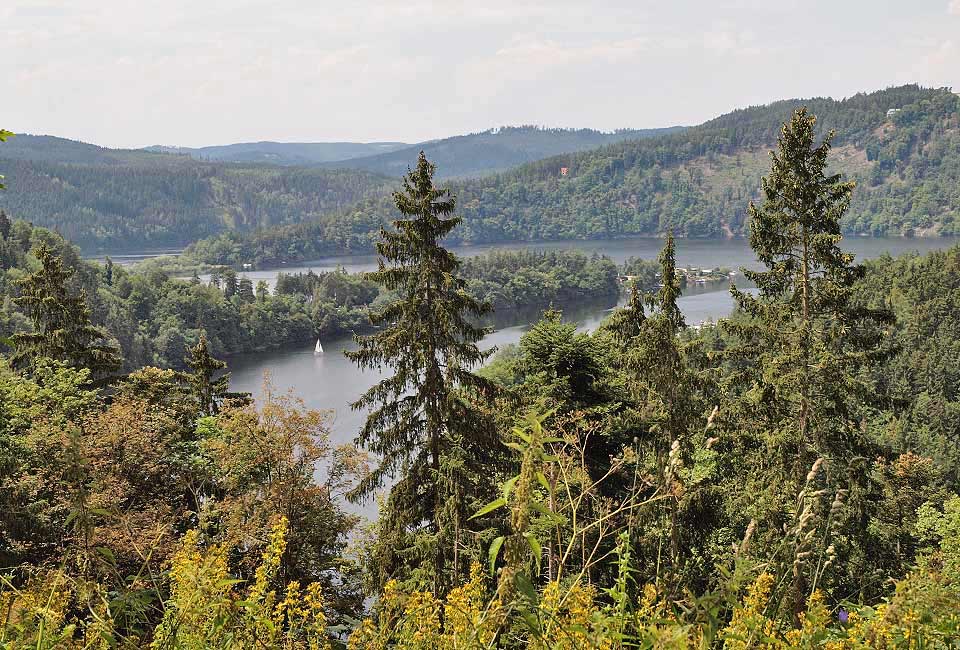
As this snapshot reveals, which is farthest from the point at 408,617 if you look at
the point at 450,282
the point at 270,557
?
the point at 450,282

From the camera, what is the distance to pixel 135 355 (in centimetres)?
8138

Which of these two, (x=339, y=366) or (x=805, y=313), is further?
(x=339, y=366)

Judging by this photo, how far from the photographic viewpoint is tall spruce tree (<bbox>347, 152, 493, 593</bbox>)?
16.1m

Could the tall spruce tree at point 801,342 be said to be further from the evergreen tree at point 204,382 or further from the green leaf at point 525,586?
the evergreen tree at point 204,382

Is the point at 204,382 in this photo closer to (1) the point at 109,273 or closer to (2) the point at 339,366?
(2) the point at 339,366

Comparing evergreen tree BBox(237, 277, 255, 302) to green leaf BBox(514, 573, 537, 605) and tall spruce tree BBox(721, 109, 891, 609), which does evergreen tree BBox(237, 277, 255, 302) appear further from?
green leaf BBox(514, 573, 537, 605)

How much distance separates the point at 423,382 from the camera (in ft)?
54.5

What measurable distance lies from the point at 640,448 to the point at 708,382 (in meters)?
3.37

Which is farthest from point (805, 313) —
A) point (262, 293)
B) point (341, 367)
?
point (262, 293)

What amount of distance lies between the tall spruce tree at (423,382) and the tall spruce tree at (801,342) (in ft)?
18.9

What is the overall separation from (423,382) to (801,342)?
7.75 m

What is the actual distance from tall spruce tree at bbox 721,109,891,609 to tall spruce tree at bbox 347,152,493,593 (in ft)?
18.9

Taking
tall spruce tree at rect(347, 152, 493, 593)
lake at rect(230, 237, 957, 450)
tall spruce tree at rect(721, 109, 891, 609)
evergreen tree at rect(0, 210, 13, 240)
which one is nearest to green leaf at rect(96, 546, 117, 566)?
tall spruce tree at rect(347, 152, 493, 593)

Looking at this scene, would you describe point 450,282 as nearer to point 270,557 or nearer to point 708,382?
point 708,382
